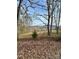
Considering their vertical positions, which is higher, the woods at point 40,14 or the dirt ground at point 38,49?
the woods at point 40,14

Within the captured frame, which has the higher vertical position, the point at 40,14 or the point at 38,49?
the point at 40,14

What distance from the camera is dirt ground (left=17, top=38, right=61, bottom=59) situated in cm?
208

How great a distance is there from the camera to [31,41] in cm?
209

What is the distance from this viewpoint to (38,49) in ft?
6.88

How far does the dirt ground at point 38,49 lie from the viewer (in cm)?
208

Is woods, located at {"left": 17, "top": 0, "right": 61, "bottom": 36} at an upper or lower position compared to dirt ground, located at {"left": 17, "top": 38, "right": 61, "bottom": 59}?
upper

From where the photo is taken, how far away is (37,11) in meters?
2.10
